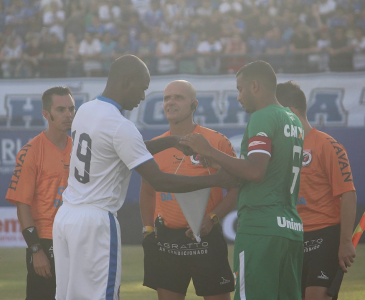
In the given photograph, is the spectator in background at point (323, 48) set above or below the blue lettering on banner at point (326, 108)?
above

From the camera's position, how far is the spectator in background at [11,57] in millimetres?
13953


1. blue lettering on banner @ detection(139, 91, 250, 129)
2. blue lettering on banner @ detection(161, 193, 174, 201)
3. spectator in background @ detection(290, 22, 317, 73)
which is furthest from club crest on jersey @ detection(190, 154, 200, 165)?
spectator in background @ detection(290, 22, 317, 73)

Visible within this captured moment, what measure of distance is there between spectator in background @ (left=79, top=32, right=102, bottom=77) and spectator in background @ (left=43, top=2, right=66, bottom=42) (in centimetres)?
101

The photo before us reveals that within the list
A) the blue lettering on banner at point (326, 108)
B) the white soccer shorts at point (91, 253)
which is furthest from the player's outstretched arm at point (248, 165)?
the blue lettering on banner at point (326, 108)

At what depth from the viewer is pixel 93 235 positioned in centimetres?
350

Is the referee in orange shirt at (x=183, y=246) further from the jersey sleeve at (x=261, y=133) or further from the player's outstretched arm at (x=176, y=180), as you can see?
the jersey sleeve at (x=261, y=133)

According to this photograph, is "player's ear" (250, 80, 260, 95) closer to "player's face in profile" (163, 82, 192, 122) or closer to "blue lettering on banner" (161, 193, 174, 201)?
"player's face in profile" (163, 82, 192, 122)

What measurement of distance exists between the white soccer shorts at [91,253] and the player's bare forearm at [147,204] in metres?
1.41

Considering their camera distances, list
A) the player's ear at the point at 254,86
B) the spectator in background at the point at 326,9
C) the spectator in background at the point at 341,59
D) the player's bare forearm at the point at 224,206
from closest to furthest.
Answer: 1. the player's ear at the point at 254,86
2. the player's bare forearm at the point at 224,206
3. the spectator in background at the point at 341,59
4. the spectator in background at the point at 326,9

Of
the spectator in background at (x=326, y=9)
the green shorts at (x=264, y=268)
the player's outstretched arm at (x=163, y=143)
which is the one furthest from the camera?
the spectator in background at (x=326, y=9)

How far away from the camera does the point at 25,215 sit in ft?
15.3

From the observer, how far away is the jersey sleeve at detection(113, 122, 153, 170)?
11.4 feet

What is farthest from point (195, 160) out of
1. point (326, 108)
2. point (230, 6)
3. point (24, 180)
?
point (230, 6)

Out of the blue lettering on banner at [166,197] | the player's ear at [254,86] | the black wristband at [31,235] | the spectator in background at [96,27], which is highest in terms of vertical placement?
the spectator in background at [96,27]
